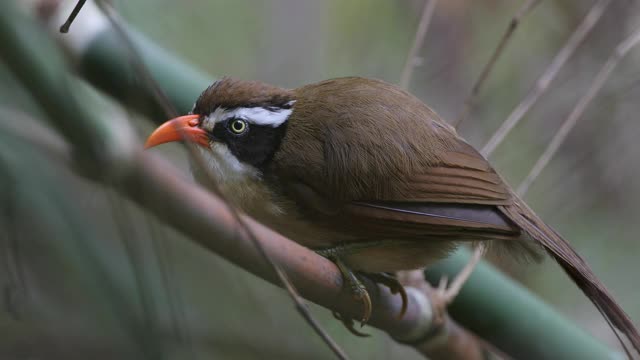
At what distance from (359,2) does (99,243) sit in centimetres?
341

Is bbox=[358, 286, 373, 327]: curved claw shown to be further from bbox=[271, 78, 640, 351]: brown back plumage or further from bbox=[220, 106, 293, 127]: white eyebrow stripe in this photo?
bbox=[220, 106, 293, 127]: white eyebrow stripe

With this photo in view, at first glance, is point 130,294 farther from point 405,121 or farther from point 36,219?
point 405,121

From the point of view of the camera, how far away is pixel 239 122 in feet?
10.4

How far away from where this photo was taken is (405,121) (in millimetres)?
3162

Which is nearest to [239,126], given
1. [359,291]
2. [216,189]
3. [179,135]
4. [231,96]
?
[231,96]

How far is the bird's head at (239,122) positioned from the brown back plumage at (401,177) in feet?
0.20

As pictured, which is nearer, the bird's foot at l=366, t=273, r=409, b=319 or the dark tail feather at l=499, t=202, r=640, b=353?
the dark tail feather at l=499, t=202, r=640, b=353

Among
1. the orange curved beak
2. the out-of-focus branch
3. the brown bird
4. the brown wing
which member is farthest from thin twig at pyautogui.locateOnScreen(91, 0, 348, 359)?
the brown wing

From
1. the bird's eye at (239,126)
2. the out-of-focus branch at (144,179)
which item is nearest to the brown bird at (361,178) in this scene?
the bird's eye at (239,126)

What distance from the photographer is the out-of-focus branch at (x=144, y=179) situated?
7.45ft

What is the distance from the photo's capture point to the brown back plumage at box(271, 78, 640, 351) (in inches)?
117

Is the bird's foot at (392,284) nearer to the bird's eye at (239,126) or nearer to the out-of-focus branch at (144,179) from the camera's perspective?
the out-of-focus branch at (144,179)

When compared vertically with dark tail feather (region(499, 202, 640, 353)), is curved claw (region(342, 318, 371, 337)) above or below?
below

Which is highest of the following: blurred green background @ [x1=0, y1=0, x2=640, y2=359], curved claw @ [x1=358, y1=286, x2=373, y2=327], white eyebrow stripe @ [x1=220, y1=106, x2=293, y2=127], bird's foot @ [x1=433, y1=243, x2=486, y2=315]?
blurred green background @ [x1=0, y1=0, x2=640, y2=359]
